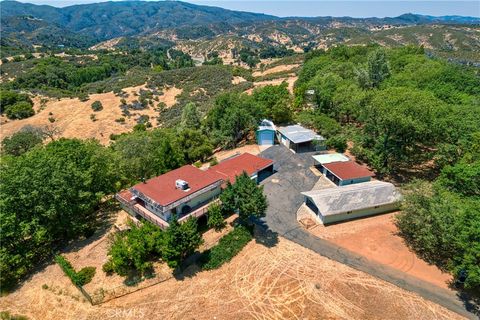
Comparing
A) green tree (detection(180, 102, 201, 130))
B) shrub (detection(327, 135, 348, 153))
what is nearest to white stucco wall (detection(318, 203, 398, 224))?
shrub (detection(327, 135, 348, 153))

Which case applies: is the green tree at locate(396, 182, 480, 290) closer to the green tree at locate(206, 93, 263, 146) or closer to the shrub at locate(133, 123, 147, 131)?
the green tree at locate(206, 93, 263, 146)

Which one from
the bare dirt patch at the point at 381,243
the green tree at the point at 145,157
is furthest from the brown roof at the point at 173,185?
the bare dirt patch at the point at 381,243

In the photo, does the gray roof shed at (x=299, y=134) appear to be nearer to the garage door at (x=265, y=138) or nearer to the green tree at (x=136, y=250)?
the garage door at (x=265, y=138)

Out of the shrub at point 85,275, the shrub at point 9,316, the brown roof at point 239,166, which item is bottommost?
the shrub at point 9,316

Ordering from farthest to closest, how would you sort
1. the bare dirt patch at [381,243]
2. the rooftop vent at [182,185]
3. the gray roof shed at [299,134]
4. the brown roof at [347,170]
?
the gray roof shed at [299,134] → the brown roof at [347,170] → the rooftop vent at [182,185] → the bare dirt patch at [381,243]

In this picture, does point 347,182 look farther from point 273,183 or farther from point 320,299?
point 320,299

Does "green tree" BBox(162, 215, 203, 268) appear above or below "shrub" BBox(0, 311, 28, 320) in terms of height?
above

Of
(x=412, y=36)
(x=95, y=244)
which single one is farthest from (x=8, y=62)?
(x=412, y=36)
